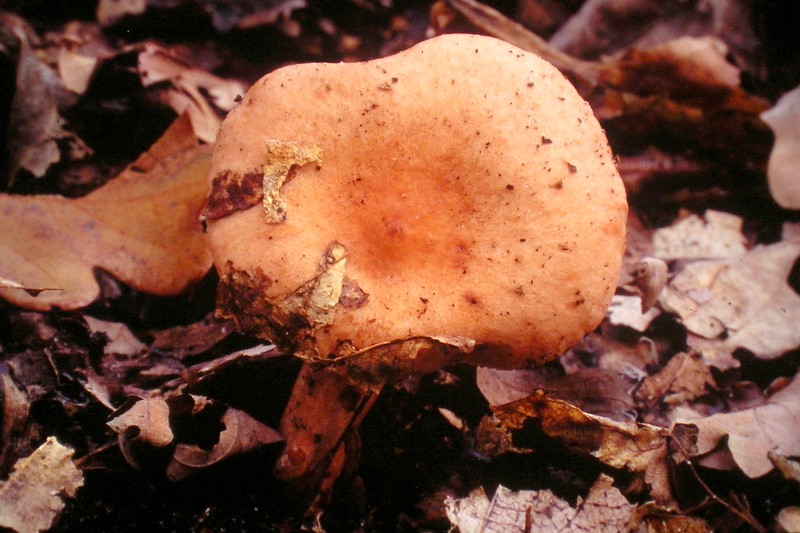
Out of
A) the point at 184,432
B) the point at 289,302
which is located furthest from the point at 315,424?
the point at 289,302

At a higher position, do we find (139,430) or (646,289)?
(139,430)

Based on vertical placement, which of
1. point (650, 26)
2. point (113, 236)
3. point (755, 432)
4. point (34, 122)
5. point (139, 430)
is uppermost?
point (650, 26)

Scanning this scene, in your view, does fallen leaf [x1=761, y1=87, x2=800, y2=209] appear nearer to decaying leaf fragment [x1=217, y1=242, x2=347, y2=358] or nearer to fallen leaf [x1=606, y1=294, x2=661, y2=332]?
fallen leaf [x1=606, y1=294, x2=661, y2=332]

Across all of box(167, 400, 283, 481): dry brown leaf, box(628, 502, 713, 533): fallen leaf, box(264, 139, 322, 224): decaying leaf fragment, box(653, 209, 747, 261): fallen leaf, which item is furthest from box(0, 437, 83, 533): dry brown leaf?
box(653, 209, 747, 261): fallen leaf

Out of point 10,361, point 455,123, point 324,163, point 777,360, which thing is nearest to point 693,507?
point 777,360

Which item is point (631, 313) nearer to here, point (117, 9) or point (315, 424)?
point (315, 424)

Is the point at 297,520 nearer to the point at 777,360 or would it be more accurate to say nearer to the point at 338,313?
the point at 338,313

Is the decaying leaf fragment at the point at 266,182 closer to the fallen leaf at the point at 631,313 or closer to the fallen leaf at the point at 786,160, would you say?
the fallen leaf at the point at 631,313
